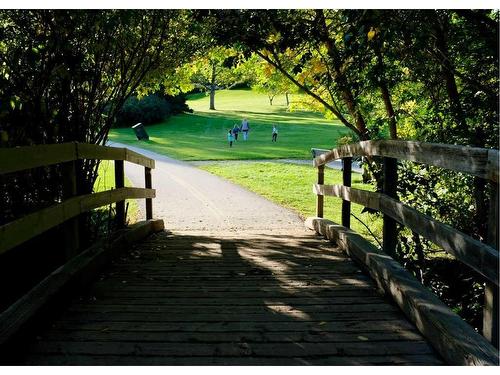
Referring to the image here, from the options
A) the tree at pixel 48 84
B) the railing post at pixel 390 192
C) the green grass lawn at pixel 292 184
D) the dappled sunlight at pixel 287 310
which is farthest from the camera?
the green grass lawn at pixel 292 184

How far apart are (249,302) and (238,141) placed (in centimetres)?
3299

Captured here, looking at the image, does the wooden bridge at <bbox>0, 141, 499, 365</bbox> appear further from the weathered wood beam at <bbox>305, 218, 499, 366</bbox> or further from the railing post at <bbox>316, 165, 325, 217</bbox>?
the railing post at <bbox>316, 165, 325, 217</bbox>

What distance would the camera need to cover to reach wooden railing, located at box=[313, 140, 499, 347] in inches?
101

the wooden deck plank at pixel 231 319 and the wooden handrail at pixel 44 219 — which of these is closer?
the wooden deck plank at pixel 231 319

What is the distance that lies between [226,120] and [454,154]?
1923 inches

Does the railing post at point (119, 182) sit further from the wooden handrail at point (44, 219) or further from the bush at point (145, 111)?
the bush at point (145, 111)

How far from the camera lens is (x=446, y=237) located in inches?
119

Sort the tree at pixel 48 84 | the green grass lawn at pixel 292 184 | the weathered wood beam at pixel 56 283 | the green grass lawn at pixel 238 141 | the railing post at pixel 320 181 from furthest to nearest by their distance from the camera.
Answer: the green grass lawn at pixel 238 141, the green grass lawn at pixel 292 184, the railing post at pixel 320 181, the tree at pixel 48 84, the weathered wood beam at pixel 56 283

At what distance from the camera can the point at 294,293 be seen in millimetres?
4234

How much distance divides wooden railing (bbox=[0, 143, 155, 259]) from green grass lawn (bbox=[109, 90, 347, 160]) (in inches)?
525

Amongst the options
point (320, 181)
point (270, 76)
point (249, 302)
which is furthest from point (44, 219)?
point (270, 76)

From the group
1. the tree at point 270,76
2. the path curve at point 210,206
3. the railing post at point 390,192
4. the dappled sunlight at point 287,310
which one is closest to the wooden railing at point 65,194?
the dappled sunlight at point 287,310

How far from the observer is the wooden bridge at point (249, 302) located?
2.88 metres

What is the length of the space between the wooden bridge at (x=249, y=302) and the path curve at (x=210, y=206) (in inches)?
160
